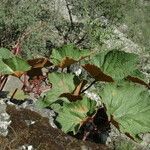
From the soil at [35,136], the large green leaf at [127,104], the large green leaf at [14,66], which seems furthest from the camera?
the large green leaf at [14,66]

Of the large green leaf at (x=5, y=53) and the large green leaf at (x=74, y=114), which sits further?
the large green leaf at (x=5, y=53)

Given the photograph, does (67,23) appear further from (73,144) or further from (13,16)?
(73,144)

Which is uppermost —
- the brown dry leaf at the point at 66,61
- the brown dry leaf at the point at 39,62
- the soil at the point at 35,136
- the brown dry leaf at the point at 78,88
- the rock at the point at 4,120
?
the brown dry leaf at the point at 66,61

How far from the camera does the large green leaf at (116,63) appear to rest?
620cm

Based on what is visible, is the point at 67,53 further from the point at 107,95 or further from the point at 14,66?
the point at 107,95

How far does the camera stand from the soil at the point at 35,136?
5434mm

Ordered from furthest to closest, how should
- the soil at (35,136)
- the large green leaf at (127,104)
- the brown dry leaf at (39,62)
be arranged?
the brown dry leaf at (39,62), the large green leaf at (127,104), the soil at (35,136)

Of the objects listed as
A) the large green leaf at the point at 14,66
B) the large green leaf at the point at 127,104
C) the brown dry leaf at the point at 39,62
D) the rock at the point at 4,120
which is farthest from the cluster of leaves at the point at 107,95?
the rock at the point at 4,120

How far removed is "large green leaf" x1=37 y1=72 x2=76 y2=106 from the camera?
20.2 ft

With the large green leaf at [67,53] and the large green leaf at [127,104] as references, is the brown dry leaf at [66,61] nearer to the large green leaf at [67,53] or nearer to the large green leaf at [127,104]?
the large green leaf at [67,53]

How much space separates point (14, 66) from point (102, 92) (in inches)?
45.9

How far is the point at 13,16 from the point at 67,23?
132 inches

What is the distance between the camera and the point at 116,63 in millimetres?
6242

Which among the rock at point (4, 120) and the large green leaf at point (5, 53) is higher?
the large green leaf at point (5, 53)
